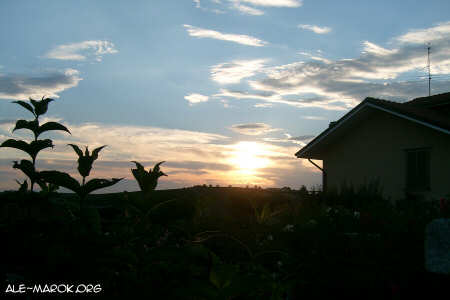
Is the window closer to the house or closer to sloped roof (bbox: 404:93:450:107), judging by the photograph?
the house

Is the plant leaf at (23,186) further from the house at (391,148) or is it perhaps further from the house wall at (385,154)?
the house wall at (385,154)

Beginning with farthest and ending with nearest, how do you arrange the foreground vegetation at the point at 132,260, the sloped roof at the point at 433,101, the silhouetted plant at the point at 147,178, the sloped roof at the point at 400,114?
the sloped roof at the point at 433,101
the sloped roof at the point at 400,114
the silhouetted plant at the point at 147,178
the foreground vegetation at the point at 132,260

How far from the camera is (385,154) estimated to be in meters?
16.6

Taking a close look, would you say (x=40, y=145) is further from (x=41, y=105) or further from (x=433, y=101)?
(x=433, y=101)

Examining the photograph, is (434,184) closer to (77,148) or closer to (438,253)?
(438,253)

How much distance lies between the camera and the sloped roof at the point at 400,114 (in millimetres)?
13912

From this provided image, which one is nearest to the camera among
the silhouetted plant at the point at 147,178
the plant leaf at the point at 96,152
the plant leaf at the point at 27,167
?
the silhouetted plant at the point at 147,178

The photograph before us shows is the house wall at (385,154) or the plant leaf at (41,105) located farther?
the house wall at (385,154)

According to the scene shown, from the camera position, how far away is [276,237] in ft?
15.5

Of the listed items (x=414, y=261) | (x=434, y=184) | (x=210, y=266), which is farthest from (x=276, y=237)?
(x=434, y=184)

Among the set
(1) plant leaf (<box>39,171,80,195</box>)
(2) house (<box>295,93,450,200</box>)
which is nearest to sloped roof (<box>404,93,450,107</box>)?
(2) house (<box>295,93,450,200</box>)

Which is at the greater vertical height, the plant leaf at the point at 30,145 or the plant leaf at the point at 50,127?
the plant leaf at the point at 50,127

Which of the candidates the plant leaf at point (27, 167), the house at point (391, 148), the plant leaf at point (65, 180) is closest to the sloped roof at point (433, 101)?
the house at point (391, 148)

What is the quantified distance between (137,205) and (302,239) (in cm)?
315
